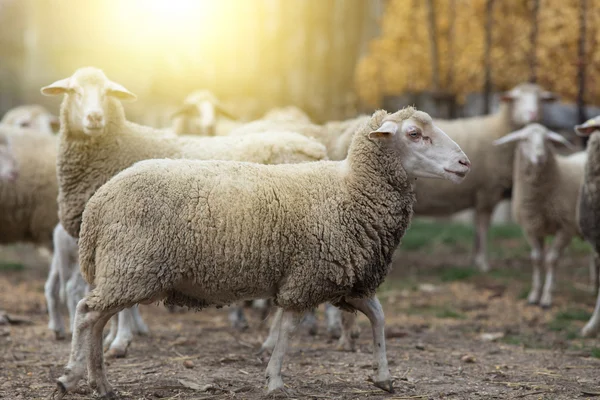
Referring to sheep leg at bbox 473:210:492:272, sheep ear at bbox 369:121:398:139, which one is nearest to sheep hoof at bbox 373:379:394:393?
sheep ear at bbox 369:121:398:139

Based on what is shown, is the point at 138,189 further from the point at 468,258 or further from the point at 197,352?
the point at 468,258

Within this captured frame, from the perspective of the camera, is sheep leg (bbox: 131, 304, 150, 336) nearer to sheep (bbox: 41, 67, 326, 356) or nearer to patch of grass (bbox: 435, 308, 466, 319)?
sheep (bbox: 41, 67, 326, 356)

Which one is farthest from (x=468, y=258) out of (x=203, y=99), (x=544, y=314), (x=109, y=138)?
(x=109, y=138)

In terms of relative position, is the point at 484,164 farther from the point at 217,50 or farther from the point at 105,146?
the point at 217,50

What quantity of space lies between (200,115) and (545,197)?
4425 mm

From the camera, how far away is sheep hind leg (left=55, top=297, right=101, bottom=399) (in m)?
4.41

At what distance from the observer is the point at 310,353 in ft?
20.1

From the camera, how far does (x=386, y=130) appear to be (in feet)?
15.6

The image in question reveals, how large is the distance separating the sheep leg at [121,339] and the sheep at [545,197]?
183 inches

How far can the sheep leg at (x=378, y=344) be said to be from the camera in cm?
485

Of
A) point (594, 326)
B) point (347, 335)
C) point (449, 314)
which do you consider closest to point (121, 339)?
point (347, 335)

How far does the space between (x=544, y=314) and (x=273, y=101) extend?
1241 cm

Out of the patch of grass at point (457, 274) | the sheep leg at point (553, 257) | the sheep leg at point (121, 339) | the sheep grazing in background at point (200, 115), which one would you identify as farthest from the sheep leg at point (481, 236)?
the sheep leg at point (121, 339)

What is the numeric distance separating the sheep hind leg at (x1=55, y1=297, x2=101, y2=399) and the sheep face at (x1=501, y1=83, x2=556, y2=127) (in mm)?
7711
